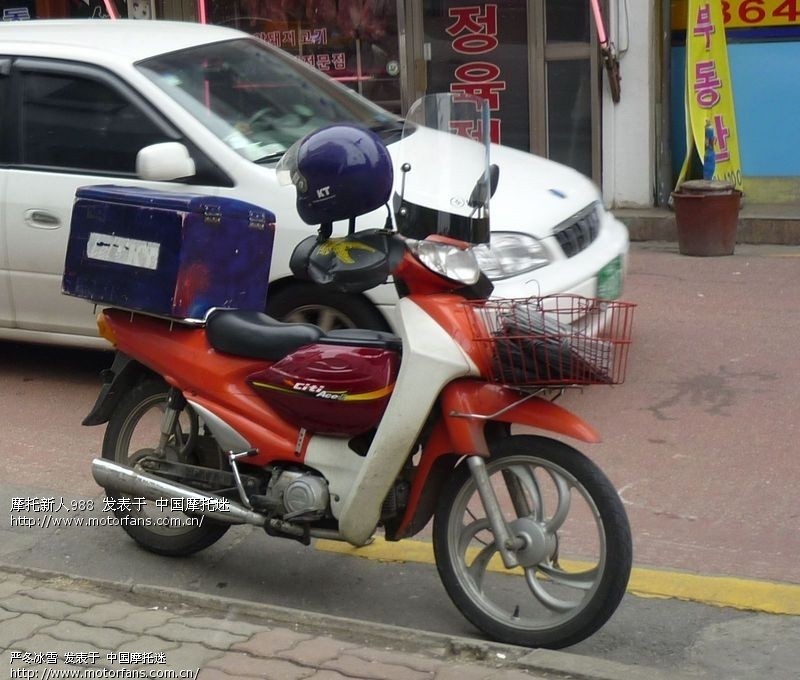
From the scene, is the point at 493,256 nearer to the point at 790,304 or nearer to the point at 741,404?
the point at 741,404

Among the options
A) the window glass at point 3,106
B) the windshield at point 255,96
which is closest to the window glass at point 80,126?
the window glass at point 3,106

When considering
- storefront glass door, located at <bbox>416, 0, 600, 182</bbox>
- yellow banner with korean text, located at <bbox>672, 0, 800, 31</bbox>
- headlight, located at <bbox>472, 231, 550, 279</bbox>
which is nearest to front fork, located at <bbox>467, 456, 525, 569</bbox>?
headlight, located at <bbox>472, 231, 550, 279</bbox>

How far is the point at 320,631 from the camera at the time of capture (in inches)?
156

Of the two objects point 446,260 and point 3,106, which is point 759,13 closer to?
point 3,106

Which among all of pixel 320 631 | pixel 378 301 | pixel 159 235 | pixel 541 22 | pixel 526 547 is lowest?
pixel 320 631

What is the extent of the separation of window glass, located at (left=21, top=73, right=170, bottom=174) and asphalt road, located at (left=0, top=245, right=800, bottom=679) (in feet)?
4.17

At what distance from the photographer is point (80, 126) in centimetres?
661

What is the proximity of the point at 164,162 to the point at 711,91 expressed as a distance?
5.85m

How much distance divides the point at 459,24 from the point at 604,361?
28.5ft

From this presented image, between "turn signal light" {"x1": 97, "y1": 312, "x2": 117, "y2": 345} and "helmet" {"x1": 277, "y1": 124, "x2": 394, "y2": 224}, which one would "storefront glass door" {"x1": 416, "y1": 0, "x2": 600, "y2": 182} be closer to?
"turn signal light" {"x1": 97, "y1": 312, "x2": 117, "y2": 345}

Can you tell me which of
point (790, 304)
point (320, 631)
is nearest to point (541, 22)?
point (790, 304)

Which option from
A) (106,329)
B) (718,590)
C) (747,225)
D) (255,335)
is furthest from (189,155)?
(747,225)

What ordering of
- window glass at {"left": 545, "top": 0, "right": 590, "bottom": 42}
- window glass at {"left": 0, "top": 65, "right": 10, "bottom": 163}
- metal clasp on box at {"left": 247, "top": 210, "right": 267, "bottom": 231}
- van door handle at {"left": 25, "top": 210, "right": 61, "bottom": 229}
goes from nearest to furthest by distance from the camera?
1. metal clasp on box at {"left": 247, "top": 210, "right": 267, "bottom": 231}
2. van door handle at {"left": 25, "top": 210, "right": 61, "bottom": 229}
3. window glass at {"left": 0, "top": 65, "right": 10, "bottom": 163}
4. window glass at {"left": 545, "top": 0, "right": 590, "bottom": 42}

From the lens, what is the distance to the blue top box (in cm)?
436
